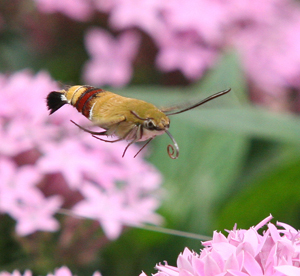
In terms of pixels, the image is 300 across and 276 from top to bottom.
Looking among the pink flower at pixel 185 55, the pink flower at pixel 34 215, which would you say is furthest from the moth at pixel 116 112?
the pink flower at pixel 185 55

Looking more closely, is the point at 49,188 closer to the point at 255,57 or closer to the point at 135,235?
the point at 135,235

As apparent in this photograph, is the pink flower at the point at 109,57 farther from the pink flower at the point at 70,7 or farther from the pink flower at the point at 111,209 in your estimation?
the pink flower at the point at 111,209

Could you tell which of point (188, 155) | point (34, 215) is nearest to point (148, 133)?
point (34, 215)

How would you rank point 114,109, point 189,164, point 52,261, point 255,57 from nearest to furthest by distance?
point 114,109 < point 52,261 < point 189,164 < point 255,57

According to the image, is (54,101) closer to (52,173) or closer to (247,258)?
(247,258)

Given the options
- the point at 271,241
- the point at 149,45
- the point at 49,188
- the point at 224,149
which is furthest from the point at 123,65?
the point at 271,241

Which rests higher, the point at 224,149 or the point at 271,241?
the point at 271,241
